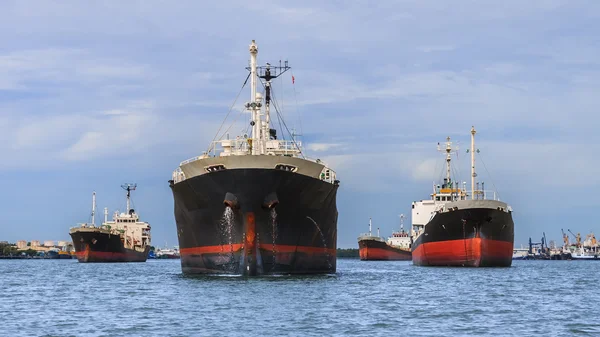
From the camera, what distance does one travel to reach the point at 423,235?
2874 inches

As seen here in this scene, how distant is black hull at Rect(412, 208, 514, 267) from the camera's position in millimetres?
61406

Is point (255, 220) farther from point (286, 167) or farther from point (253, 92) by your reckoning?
point (253, 92)

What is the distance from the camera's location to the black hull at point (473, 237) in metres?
61.4

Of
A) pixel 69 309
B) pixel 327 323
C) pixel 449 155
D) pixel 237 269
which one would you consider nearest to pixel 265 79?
pixel 237 269

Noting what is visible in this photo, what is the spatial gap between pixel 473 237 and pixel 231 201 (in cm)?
2902

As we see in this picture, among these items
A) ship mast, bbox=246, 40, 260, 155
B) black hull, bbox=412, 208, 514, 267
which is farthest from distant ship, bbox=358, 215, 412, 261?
ship mast, bbox=246, 40, 260, 155

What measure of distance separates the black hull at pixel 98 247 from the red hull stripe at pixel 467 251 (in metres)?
45.5

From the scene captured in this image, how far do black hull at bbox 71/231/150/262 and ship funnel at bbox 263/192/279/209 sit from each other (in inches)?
2593

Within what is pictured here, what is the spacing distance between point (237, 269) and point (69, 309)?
10442 millimetres

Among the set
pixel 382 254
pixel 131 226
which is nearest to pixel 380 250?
pixel 382 254

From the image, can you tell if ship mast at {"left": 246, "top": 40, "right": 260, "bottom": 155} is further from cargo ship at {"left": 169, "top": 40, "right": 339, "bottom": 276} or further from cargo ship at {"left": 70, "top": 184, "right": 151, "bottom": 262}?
cargo ship at {"left": 70, "top": 184, "right": 151, "bottom": 262}

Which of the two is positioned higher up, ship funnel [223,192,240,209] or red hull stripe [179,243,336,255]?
ship funnel [223,192,240,209]

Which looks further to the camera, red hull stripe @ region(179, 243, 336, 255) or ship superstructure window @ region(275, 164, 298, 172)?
ship superstructure window @ region(275, 164, 298, 172)

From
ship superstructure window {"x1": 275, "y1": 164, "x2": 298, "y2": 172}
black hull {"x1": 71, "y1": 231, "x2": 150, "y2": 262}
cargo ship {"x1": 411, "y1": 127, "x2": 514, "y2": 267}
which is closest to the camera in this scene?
ship superstructure window {"x1": 275, "y1": 164, "x2": 298, "y2": 172}
